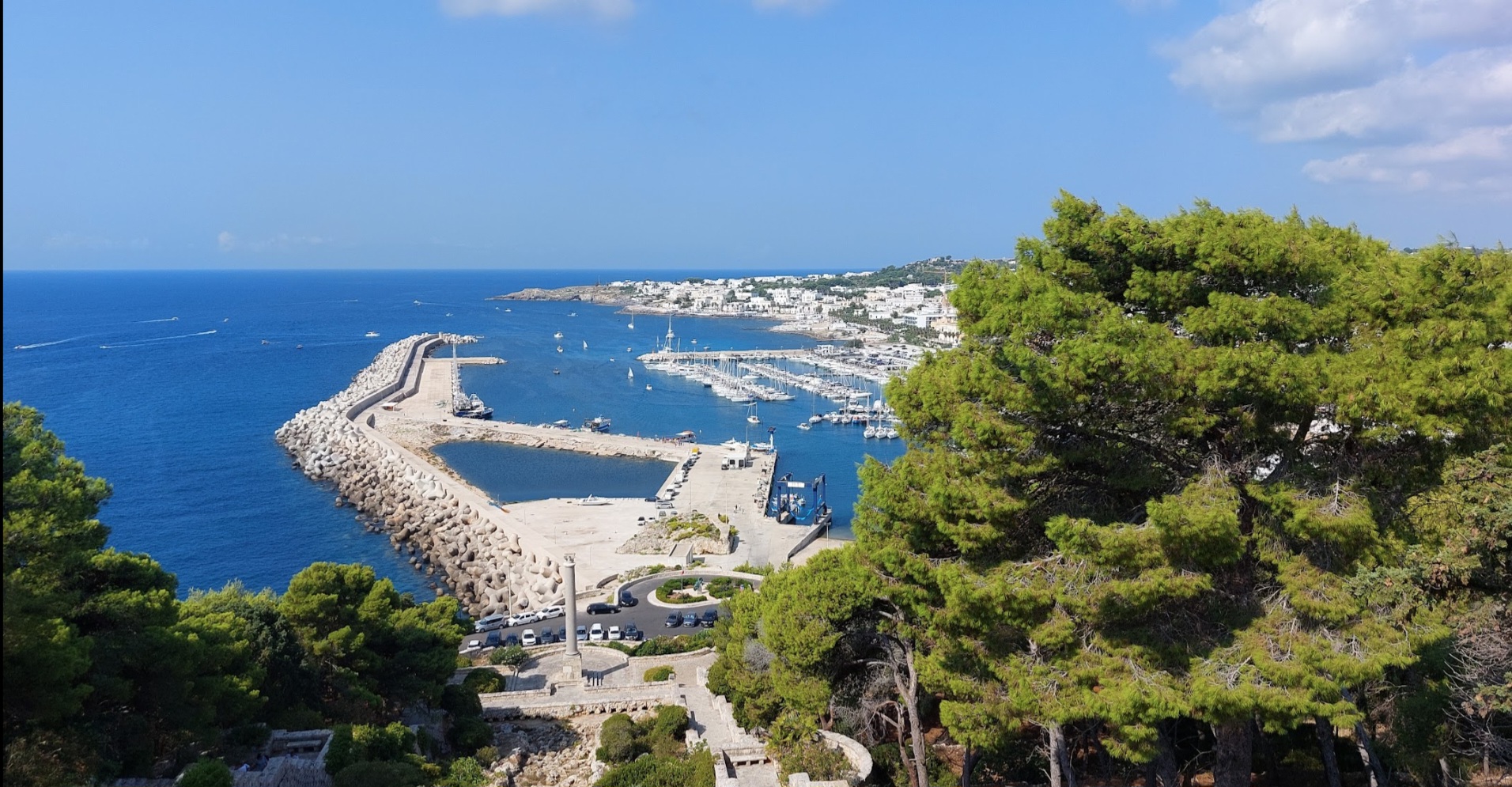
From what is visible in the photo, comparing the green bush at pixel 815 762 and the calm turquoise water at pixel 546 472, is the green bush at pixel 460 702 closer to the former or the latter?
the green bush at pixel 815 762

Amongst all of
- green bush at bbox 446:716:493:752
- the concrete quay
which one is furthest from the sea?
green bush at bbox 446:716:493:752

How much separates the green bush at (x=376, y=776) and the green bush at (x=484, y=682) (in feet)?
19.8

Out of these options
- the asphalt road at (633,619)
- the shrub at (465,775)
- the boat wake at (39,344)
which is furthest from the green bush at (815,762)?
the boat wake at (39,344)

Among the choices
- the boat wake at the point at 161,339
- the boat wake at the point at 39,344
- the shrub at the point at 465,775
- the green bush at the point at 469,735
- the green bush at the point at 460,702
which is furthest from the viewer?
the boat wake at the point at 161,339

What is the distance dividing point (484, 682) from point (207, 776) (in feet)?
Result: 25.9

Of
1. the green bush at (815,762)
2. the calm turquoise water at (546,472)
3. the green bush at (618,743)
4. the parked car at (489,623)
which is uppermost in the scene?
the green bush at (815,762)

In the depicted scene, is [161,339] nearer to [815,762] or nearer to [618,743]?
[618,743]

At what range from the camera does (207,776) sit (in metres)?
9.70

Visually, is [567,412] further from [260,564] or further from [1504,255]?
[1504,255]

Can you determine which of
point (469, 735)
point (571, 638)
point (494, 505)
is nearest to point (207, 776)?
point (469, 735)

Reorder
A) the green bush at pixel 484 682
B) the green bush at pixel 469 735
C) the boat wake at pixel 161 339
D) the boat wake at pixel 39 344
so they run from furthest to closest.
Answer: the boat wake at pixel 161 339 → the boat wake at pixel 39 344 → the green bush at pixel 484 682 → the green bush at pixel 469 735

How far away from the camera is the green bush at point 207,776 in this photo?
31.6 feet

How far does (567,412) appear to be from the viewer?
64438mm

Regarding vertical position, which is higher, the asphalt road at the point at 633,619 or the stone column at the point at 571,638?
the stone column at the point at 571,638
